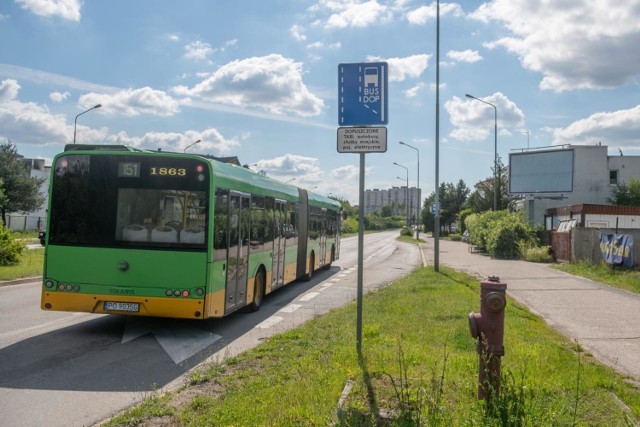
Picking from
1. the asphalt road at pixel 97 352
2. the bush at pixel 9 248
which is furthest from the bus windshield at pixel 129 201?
the bush at pixel 9 248

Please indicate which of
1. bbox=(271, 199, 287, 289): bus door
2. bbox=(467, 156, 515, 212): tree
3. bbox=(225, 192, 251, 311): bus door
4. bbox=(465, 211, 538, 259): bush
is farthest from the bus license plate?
bbox=(467, 156, 515, 212): tree

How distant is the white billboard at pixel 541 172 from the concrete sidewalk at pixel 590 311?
32223mm

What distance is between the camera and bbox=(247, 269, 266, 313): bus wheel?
11.9 metres

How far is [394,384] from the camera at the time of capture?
4.59 metres

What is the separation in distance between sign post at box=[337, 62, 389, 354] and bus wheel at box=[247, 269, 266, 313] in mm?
4989

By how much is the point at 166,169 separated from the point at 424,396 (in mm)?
5632

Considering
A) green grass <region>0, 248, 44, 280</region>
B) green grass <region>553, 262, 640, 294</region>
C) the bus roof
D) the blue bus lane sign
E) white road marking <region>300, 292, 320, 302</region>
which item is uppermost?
the blue bus lane sign

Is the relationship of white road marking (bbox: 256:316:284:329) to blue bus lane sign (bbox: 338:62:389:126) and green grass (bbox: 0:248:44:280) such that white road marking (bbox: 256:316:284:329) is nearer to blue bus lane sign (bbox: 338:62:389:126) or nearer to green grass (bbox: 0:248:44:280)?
blue bus lane sign (bbox: 338:62:389:126)

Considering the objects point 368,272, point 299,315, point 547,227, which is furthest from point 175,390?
point 547,227

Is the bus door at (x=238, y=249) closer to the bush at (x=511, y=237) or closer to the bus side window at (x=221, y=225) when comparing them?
the bus side window at (x=221, y=225)

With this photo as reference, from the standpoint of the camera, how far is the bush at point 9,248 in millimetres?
18580

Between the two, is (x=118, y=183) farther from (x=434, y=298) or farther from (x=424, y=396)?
(x=434, y=298)

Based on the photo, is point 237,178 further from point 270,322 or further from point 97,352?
point 97,352

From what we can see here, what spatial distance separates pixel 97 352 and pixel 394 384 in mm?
4950
